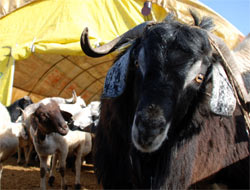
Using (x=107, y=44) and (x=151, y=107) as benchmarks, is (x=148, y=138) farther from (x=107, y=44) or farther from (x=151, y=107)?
(x=107, y=44)

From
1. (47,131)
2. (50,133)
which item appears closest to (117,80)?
(47,131)

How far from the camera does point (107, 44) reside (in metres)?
2.72

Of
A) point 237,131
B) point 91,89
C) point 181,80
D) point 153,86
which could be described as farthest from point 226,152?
point 91,89

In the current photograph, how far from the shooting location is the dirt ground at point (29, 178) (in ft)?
20.6

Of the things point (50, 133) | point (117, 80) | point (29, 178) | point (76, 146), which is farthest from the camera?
point (29, 178)

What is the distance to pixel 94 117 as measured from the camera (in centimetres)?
751

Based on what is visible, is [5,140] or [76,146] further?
[76,146]

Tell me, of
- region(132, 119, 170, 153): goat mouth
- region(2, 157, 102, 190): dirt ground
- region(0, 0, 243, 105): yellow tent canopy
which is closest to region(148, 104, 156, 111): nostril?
region(132, 119, 170, 153): goat mouth

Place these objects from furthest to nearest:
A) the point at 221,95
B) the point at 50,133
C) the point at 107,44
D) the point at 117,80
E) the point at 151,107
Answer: the point at 50,133
the point at 107,44
the point at 117,80
the point at 221,95
the point at 151,107

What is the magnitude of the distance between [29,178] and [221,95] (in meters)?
6.49

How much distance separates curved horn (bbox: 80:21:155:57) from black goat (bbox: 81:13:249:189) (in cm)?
1

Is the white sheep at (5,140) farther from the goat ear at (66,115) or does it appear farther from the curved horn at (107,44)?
the curved horn at (107,44)

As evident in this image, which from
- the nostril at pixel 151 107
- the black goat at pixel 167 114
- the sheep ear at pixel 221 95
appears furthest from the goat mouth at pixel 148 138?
the sheep ear at pixel 221 95

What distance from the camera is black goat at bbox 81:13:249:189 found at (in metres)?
1.98
